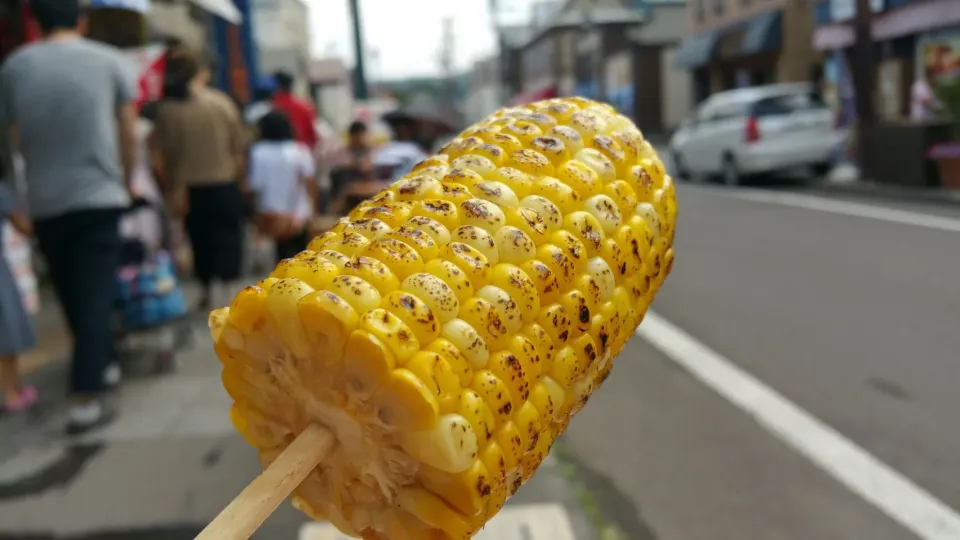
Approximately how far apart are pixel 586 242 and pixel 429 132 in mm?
11711

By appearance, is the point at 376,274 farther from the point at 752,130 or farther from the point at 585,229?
the point at 752,130

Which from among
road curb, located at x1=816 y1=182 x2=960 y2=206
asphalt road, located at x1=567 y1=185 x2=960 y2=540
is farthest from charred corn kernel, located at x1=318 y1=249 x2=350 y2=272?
road curb, located at x1=816 y1=182 x2=960 y2=206

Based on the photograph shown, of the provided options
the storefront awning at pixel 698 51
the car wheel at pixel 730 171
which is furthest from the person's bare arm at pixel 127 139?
the storefront awning at pixel 698 51

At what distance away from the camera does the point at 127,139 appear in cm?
444

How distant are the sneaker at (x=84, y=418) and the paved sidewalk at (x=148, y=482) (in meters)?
0.08

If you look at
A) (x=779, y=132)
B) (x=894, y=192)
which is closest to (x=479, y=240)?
(x=894, y=192)

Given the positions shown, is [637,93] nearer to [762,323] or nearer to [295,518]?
[762,323]

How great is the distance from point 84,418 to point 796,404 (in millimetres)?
3717

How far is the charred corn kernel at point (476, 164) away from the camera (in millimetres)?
1451

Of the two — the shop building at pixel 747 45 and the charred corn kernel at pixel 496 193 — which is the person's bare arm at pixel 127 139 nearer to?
the charred corn kernel at pixel 496 193

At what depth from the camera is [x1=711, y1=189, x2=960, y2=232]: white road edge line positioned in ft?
33.9

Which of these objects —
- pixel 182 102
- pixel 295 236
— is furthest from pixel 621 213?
pixel 295 236

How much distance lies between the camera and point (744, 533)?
3254 mm

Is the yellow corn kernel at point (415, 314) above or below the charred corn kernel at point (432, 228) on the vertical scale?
below
